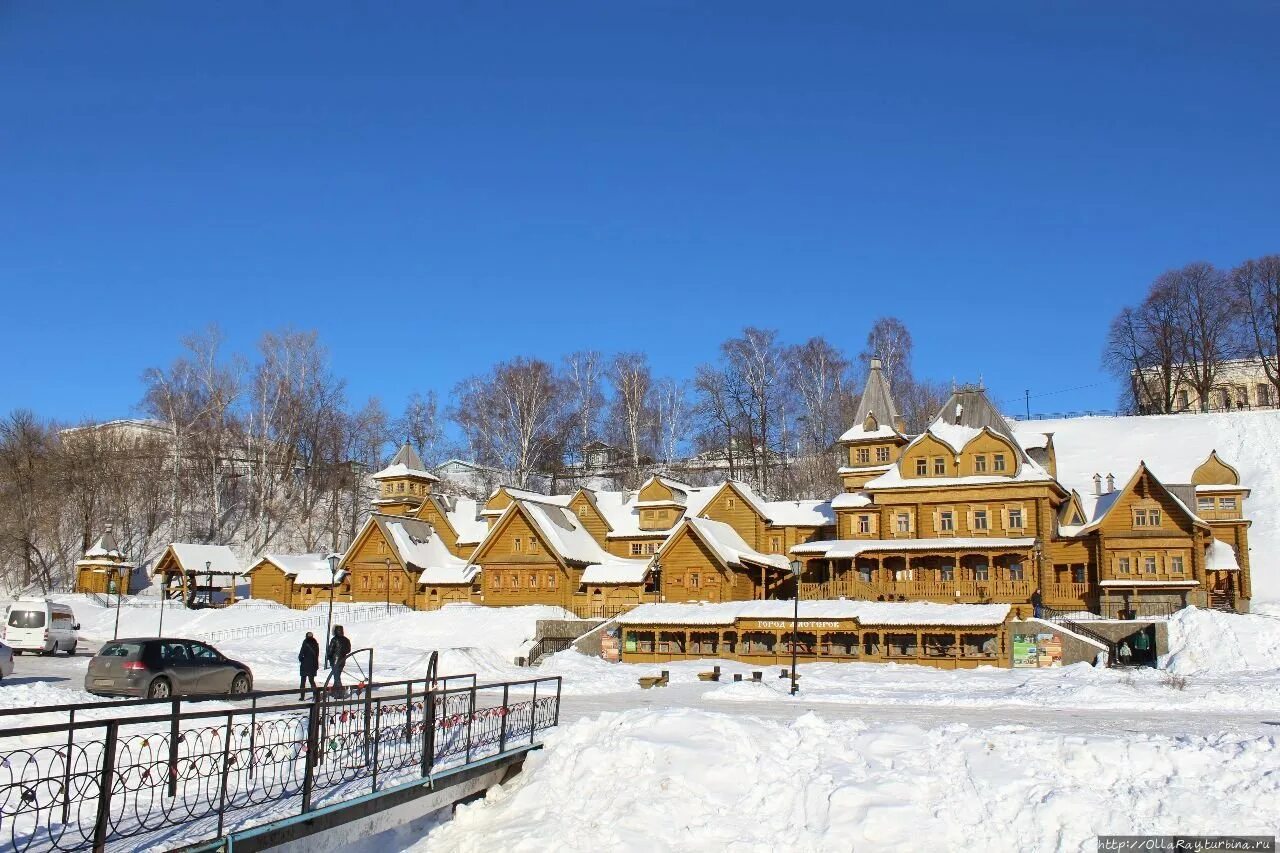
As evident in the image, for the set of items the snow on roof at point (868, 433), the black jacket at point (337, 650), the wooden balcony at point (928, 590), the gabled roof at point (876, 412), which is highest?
the gabled roof at point (876, 412)

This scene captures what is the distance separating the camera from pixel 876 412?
5619 cm

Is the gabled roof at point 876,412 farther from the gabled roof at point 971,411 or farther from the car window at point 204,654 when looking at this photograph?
the car window at point 204,654

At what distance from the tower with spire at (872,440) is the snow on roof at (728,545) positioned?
6324mm

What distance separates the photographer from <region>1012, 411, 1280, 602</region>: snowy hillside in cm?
6059

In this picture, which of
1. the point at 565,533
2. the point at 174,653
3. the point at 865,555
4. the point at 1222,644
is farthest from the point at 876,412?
the point at 174,653

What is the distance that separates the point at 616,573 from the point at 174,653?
29715 millimetres

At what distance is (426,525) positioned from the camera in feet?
204

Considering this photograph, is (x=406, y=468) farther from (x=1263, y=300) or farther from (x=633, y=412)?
(x=1263, y=300)

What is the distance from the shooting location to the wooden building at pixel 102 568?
6638cm

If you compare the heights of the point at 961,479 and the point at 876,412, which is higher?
the point at 876,412

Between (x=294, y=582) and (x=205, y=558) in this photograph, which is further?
(x=205, y=558)

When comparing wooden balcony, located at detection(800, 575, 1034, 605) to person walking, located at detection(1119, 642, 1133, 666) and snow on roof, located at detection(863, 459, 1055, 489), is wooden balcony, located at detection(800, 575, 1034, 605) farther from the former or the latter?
person walking, located at detection(1119, 642, 1133, 666)

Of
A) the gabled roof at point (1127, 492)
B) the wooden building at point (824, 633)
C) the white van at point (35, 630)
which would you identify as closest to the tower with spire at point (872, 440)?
the gabled roof at point (1127, 492)

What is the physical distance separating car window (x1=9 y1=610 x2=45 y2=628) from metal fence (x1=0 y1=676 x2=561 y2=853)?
24.0 metres
